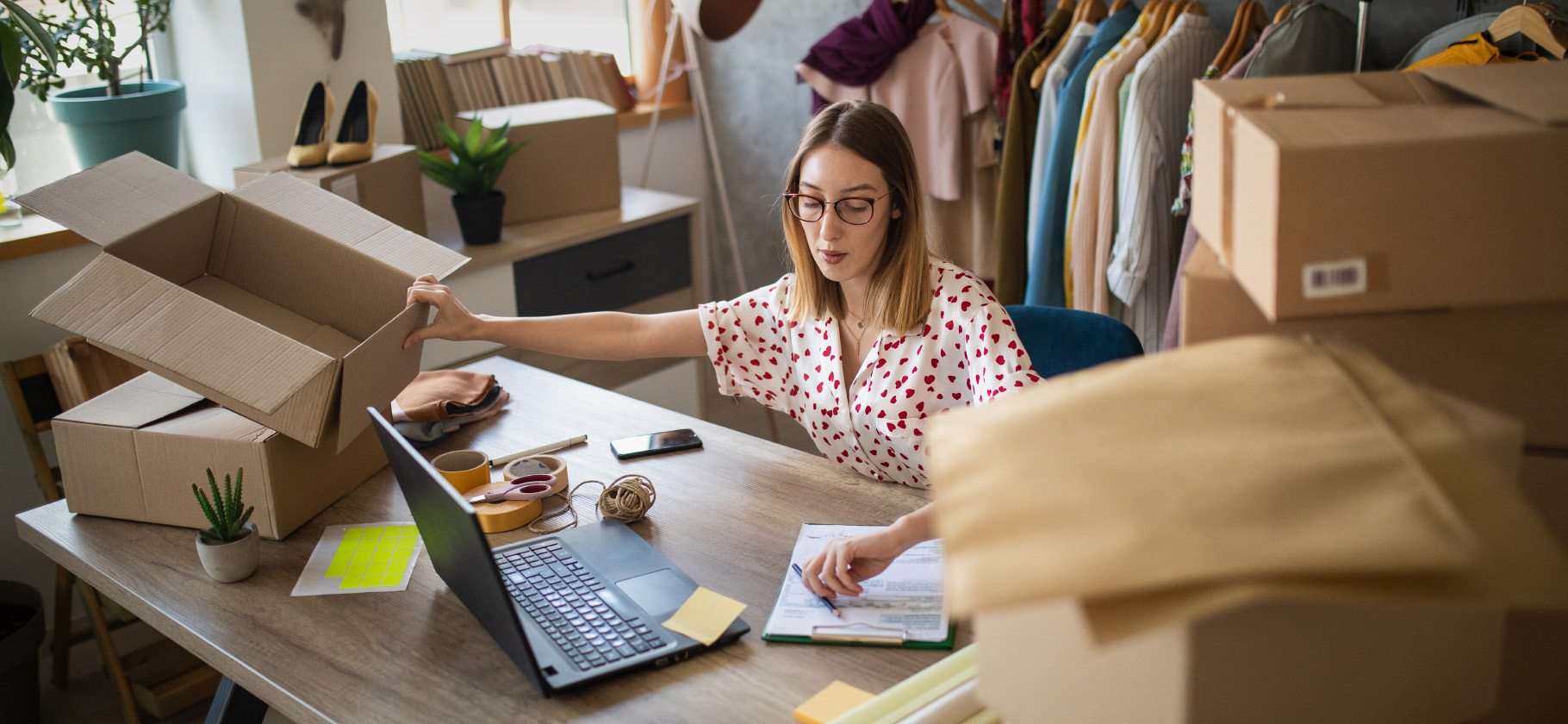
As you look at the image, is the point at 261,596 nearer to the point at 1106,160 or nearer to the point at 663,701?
the point at 663,701

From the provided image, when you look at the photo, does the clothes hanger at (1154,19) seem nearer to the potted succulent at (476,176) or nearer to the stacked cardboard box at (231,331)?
the potted succulent at (476,176)

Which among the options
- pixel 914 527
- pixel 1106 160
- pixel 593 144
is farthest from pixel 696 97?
pixel 914 527

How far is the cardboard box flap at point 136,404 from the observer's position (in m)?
1.59

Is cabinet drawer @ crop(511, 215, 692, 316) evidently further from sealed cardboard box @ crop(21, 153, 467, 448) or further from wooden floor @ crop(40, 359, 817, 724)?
wooden floor @ crop(40, 359, 817, 724)

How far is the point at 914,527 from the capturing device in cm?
133

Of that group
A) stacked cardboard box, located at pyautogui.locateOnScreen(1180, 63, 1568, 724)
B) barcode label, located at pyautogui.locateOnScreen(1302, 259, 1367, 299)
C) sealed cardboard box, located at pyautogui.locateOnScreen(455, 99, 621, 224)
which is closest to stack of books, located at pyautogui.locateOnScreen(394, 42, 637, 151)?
sealed cardboard box, located at pyautogui.locateOnScreen(455, 99, 621, 224)

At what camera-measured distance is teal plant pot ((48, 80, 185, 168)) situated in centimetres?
244

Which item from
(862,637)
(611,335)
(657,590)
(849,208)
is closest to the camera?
(862,637)

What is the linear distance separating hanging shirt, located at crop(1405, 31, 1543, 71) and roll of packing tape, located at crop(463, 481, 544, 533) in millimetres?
1809

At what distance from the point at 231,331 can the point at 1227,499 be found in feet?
4.26

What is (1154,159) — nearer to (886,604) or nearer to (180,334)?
(886,604)

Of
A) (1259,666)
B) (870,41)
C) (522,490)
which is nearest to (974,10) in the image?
(870,41)

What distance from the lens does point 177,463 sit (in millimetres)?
1546

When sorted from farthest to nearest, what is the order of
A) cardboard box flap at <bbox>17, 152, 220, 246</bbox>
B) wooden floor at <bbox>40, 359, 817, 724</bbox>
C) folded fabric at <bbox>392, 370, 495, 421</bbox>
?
wooden floor at <bbox>40, 359, 817, 724</bbox> < folded fabric at <bbox>392, 370, 495, 421</bbox> < cardboard box flap at <bbox>17, 152, 220, 246</bbox>
